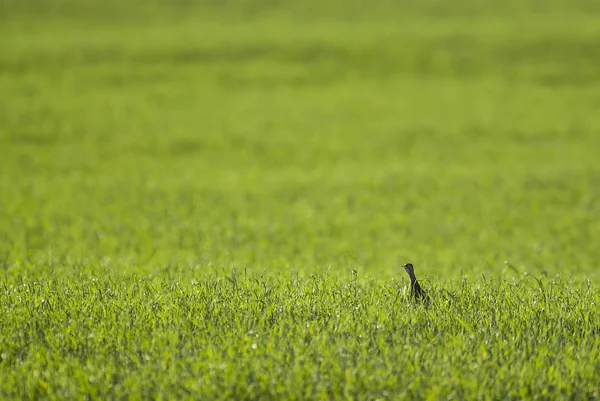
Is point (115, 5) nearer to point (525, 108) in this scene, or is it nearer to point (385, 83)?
point (385, 83)

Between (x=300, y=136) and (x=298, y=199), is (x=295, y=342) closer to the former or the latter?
(x=298, y=199)

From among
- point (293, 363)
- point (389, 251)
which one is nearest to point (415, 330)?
point (293, 363)

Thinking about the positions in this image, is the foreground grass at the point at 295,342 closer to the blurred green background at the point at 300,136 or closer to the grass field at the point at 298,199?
the grass field at the point at 298,199

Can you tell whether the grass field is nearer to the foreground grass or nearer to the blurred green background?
the foreground grass

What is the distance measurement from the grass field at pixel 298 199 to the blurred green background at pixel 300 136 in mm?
145

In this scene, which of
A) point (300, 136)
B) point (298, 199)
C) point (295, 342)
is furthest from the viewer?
point (300, 136)

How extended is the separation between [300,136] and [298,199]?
8909 millimetres

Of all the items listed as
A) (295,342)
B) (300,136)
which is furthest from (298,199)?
(295,342)

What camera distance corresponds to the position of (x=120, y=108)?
32625mm

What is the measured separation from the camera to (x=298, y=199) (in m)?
20.3

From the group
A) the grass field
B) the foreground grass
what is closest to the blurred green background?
the grass field

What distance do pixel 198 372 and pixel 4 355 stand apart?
4.60 feet

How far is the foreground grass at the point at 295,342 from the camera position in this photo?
15.4 feet

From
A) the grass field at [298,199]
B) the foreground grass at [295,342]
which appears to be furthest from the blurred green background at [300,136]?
the foreground grass at [295,342]
